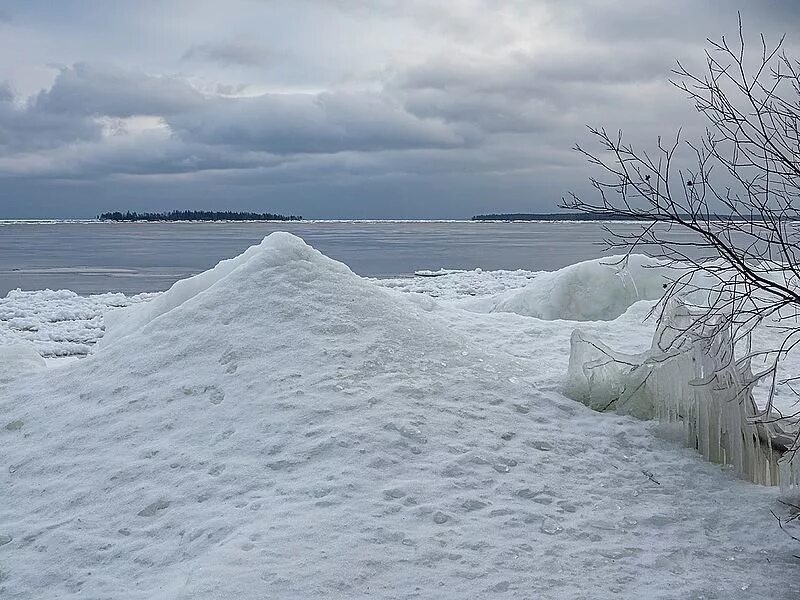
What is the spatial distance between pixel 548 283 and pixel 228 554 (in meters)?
11.6

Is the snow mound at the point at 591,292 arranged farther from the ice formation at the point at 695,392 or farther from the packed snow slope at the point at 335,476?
the ice formation at the point at 695,392

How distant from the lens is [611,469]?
18.2 ft

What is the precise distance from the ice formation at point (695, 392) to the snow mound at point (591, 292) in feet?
25.4

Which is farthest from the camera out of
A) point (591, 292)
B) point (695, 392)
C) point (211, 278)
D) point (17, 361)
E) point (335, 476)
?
point (591, 292)

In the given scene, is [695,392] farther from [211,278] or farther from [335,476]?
[211,278]

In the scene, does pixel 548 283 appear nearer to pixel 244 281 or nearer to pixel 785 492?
pixel 244 281

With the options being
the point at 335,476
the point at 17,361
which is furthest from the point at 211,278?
the point at 335,476

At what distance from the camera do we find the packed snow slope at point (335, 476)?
14.0 feet

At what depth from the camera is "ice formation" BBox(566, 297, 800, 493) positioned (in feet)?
18.5

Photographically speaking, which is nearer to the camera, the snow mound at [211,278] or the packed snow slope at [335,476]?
the packed snow slope at [335,476]

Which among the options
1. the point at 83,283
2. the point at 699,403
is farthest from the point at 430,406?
the point at 83,283

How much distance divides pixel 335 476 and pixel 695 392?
2.87 m

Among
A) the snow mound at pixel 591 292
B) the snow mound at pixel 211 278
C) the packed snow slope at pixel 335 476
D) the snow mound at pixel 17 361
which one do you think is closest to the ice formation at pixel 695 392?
the packed snow slope at pixel 335 476

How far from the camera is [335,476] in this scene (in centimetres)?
503
